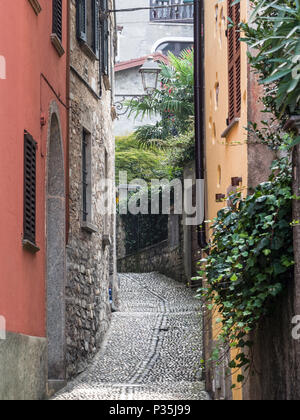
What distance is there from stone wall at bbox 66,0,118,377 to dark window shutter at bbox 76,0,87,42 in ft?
0.38

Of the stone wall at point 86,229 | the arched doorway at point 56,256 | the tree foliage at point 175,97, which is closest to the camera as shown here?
the arched doorway at point 56,256

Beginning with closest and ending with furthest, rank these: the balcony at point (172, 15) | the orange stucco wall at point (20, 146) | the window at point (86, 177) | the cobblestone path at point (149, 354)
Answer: the orange stucco wall at point (20, 146) → the cobblestone path at point (149, 354) → the window at point (86, 177) → the balcony at point (172, 15)

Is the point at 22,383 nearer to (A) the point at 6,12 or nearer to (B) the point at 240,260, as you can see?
(B) the point at 240,260

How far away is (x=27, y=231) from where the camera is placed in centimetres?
873

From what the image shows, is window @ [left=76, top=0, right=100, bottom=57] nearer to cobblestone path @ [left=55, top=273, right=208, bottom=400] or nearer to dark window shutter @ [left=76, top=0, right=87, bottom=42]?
dark window shutter @ [left=76, top=0, right=87, bottom=42]

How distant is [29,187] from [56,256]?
2914 mm

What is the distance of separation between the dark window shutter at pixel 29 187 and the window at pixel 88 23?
15.9 ft

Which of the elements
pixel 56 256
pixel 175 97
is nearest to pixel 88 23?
pixel 56 256

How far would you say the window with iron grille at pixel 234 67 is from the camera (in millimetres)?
9438

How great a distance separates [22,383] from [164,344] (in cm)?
767

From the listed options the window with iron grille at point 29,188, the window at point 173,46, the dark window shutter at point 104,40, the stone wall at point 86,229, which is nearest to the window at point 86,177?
the stone wall at point 86,229

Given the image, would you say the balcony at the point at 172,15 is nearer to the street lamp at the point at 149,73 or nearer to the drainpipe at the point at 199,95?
the street lamp at the point at 149,73

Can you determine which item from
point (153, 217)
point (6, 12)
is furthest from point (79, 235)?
point (153, 217)

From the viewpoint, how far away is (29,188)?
29.2 ft
